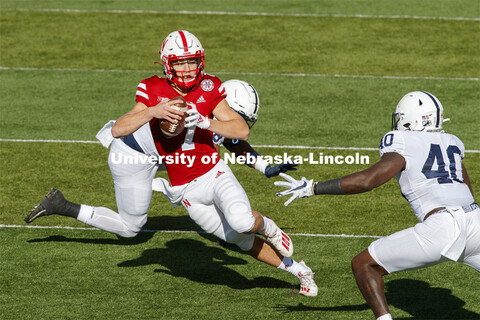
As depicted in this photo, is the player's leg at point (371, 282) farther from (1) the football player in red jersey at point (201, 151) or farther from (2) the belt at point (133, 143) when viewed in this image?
(2) the belt at point (133, 143)

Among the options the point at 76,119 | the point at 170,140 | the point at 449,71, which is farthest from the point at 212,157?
the point at 449,71

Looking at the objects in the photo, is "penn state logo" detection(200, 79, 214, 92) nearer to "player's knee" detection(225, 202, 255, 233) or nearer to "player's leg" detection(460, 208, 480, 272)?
"player's knee" detection(225, 202, 255, 233)

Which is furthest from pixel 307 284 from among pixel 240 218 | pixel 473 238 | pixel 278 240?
pixel 473 238

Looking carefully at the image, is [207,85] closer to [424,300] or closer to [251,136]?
[424,300]

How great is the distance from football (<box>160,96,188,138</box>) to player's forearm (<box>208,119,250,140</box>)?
9.6 inches

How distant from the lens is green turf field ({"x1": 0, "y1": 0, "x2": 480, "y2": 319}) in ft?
21.9

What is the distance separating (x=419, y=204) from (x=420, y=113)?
2.27 ft

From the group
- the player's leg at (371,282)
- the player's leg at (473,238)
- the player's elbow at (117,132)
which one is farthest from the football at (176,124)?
the player's leg at (473,238)

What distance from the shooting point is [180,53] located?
21.1 feet

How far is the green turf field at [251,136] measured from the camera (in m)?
6.67

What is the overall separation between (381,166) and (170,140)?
6.47ft

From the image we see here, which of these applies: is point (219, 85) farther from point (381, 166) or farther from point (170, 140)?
point (381, 166)

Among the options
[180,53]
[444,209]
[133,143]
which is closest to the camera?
[444,209]

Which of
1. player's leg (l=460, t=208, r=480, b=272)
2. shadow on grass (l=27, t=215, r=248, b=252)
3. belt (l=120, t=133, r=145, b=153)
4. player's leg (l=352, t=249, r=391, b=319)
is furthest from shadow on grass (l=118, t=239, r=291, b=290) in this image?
player's leg (l=460, t=208, r=480, b=272)
